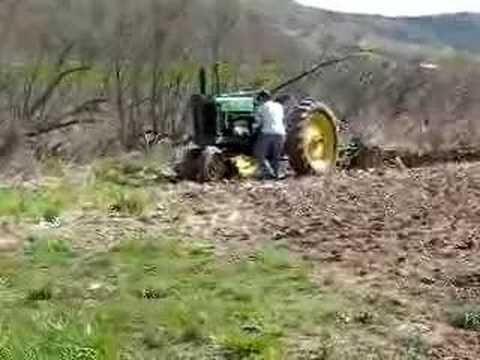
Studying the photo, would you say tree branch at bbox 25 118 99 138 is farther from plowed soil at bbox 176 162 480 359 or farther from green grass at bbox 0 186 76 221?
green grass at bbox 0 186 76 221

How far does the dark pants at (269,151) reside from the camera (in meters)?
16.4

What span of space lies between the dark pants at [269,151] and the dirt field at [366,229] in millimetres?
878

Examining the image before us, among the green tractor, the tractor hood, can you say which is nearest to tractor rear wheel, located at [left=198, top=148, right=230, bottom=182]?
the green tractor

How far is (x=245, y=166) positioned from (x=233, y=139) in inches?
26.8

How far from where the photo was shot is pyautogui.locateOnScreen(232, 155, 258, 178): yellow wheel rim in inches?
642

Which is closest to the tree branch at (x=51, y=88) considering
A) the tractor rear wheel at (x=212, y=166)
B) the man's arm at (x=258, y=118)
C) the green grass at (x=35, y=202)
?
the man's arm at (x=258, y=118)

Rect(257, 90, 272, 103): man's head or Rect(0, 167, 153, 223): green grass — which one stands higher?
Rect(257, 90, 272, 103): man's head

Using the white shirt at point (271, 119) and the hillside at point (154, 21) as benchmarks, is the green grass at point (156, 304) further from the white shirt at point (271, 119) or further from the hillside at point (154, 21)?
the hillside at point (154, 21)

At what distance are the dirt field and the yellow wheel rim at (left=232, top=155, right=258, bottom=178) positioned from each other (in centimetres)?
91

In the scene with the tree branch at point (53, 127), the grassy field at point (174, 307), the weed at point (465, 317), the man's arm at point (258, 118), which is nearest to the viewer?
the grassy field at point (174, 307)

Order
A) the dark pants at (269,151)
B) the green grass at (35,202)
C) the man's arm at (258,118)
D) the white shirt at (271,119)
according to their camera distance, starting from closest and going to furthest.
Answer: the green grass at (35,202), the dark pants at (269,151), the white shirt at (271,119), the man's arm at (258,118)

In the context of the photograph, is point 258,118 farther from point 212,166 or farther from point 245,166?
point 212,166

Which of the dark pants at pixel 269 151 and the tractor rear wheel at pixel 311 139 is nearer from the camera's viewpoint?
the dark pants at pixel 269 151

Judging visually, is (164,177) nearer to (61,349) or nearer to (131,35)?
(61,349)
